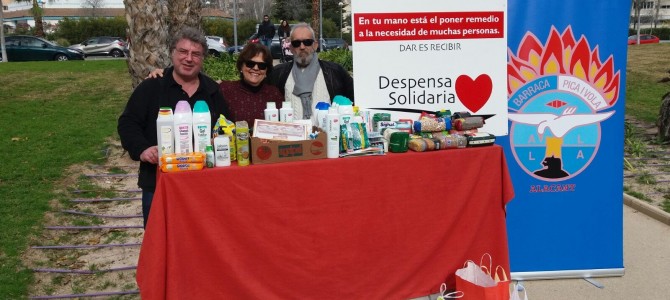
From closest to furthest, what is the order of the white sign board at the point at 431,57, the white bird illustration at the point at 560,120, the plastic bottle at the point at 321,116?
the plastic bottle at the point at 321,116 → the white sign board at the point at 431,57 → the white bird illustration at the point at 560,120

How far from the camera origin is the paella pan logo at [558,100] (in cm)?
385

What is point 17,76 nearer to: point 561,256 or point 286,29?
point 286,29

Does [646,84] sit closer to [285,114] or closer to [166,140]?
[285,114]

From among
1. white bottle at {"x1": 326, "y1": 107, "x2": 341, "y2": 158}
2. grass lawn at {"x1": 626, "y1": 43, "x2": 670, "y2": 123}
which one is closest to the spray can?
white bottle at {"x1": 326, "y1": 107, "x2": 341, "y2": 158}

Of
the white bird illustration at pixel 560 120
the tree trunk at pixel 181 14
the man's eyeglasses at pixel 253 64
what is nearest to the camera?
the man's eyeglasses at pixel 253 64

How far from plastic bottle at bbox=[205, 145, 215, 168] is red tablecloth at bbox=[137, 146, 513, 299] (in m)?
0.06

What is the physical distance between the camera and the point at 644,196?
19.9 ft

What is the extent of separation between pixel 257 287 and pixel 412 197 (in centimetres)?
103

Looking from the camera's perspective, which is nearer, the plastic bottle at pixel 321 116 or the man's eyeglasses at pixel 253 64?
the plastic bottle at pixel 321 116

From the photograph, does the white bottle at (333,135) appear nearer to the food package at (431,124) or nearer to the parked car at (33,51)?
the food package at (431,124)

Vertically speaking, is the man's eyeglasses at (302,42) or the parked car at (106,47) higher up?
the parked car at (106,47)

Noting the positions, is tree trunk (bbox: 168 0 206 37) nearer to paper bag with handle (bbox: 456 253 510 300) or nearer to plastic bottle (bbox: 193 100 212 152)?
plastic bottle (bbox: 193 100 212 152)

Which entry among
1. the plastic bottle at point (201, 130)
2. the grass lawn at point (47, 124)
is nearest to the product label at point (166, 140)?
the plastic bottle at point (201, 130)

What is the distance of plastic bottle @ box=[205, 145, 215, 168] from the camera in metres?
2.79
